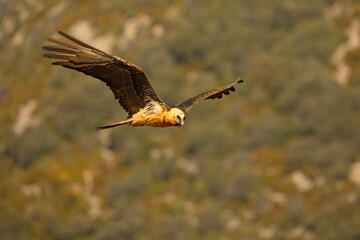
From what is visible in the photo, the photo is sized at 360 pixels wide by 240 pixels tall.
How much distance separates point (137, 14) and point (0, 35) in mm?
19782

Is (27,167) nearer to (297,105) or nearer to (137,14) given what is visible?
(137,14)

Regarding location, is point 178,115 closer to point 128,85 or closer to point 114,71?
point 128,85

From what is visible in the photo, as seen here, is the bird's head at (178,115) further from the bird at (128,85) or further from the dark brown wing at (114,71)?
the dark brown wing at (114,71)

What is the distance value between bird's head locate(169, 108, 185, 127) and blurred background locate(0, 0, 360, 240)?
216 ft

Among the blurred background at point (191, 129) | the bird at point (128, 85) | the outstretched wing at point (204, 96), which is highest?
the blurred background at point (191, 129)

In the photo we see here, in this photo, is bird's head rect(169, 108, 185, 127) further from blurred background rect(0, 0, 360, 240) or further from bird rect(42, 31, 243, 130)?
blurred background rect(0, 0, 360, 240)

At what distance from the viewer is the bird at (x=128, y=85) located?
1744 centimetres

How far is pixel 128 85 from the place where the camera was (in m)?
18.8

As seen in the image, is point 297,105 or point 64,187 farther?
point 297,105

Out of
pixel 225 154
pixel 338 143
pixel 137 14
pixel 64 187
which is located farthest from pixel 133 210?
pixel 137 14

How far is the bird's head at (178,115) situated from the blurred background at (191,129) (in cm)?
6570

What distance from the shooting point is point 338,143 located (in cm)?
9538

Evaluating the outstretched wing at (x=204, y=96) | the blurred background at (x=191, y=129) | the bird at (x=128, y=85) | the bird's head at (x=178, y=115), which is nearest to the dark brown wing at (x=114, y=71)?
the bird at (x=128, y=85)

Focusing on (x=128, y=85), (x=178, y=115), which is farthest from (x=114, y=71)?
(x=178, y=115)
